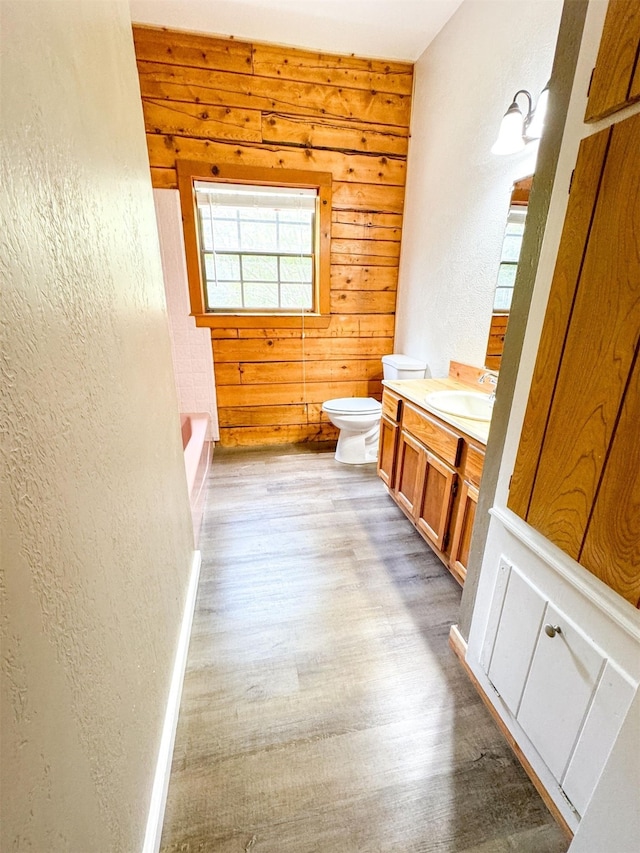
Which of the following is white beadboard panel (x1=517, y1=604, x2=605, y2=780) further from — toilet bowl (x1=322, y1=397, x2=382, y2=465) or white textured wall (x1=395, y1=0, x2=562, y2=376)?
toilet bowl (x1=322, y1=397, x2=382, y2=465)

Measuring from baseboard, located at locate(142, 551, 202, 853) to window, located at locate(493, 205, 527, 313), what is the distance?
84.9 inches

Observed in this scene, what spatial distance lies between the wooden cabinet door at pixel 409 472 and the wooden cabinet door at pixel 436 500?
0.16 feet

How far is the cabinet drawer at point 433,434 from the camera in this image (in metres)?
1.65

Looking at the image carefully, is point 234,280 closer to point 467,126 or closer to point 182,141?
point 182,141

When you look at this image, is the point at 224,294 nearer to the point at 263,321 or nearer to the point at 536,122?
the point at 263,321

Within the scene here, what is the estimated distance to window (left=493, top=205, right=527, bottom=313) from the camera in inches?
73.1

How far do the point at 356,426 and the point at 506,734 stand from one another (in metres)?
2.00

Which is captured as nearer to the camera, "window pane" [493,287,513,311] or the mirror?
the mirror

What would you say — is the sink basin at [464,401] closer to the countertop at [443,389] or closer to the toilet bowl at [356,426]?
the countertop at [443,389]

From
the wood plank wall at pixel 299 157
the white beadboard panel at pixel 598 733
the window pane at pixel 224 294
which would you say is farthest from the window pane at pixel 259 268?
the white beadboard panel at pixel 598 733

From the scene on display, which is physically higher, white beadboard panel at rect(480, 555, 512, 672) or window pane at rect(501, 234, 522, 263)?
window pane at rect(501, 234, 522, 263)

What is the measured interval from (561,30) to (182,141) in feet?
8.34

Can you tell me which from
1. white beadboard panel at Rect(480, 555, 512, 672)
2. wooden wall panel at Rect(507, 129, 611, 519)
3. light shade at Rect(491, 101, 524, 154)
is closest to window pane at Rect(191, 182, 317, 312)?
light shade at Rect(491, 101, 524, 154)

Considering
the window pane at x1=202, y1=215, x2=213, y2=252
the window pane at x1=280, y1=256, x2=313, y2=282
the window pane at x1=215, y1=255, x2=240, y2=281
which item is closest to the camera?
the window pane at x1=202, y1=215, x2=213, y2=252
